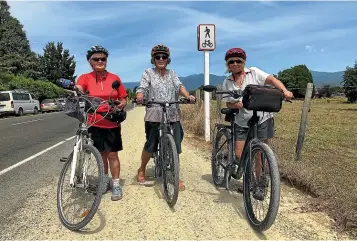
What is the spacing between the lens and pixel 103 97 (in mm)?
4766

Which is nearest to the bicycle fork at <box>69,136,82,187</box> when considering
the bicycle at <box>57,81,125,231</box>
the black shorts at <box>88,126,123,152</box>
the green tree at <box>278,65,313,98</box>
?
the bicycle at <box>57,81,125,231</box>

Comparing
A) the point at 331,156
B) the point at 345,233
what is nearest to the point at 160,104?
the point at 345,233

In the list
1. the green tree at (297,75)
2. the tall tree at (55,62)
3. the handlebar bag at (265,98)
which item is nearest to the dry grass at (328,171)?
the handlebar bag at (265,98)

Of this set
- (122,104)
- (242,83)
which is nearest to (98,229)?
(122,104)

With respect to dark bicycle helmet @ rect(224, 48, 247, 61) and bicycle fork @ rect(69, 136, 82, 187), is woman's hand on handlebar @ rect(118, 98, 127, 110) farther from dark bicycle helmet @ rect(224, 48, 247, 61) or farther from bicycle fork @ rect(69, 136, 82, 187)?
dark bicycle helmet @ rect(224, 48, 247, 61)

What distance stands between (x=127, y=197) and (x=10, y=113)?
24783 millimetres

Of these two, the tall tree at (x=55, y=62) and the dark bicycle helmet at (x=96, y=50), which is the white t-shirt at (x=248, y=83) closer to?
the dark bicycle helmet at (x=96, y=50)

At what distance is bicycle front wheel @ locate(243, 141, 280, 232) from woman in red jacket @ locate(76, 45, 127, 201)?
1.67 metres

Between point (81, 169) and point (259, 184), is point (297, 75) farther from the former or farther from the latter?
point (81, 169)

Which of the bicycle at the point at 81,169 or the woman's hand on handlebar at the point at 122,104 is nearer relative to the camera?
the bicycle at the point at 81,169

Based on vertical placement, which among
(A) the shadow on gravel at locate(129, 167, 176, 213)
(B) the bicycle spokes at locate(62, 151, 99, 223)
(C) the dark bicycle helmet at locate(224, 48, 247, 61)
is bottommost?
(A) the shadow on gravel at locate(129, 167, 176, 213)

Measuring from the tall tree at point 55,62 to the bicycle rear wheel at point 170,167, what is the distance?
73.4 meters

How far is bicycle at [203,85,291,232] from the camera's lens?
362 centimetres

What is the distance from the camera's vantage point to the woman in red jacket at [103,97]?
473 cm
